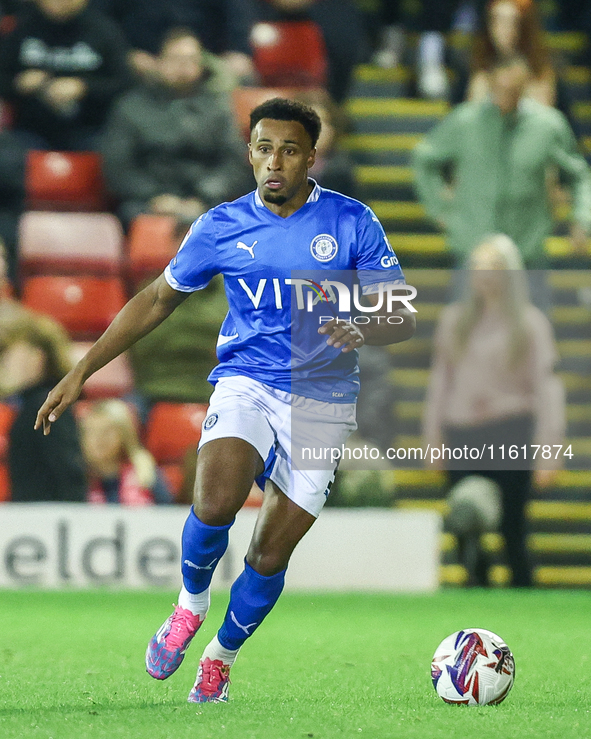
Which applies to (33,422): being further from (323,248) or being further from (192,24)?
(323,248)

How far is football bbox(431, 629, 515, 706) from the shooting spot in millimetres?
4695

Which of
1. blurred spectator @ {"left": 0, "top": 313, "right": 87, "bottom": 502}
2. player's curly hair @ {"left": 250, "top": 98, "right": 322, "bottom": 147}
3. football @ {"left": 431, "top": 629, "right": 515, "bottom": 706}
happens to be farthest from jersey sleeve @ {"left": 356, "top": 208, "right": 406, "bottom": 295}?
blurred spectator @ {"left": 0, "top": 313, "right": 87, "bottom": 502}

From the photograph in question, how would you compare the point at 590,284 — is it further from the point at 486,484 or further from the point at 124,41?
the point at 124,41

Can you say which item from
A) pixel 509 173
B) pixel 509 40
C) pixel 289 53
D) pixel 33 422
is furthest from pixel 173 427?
pixel 289 53

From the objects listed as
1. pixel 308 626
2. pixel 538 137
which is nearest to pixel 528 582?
pixel 308 626

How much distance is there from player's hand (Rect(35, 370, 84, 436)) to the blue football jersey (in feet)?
1.68

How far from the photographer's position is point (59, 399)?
4762 millimetres

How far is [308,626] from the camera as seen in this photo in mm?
7402

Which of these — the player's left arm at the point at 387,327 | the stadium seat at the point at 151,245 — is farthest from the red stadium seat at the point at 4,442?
the player's left arm at the point at 387,327

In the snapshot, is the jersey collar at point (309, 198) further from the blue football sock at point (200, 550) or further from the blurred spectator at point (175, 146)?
the blurred spectator at point (175, 146)

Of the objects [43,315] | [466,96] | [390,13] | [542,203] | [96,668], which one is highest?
[390,13]

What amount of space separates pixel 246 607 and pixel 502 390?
506cm

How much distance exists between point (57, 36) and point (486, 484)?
523 cm

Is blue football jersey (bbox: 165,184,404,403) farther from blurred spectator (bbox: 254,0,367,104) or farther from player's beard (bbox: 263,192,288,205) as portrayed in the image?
blurred spectator (bbox: 254,0,367,104)
